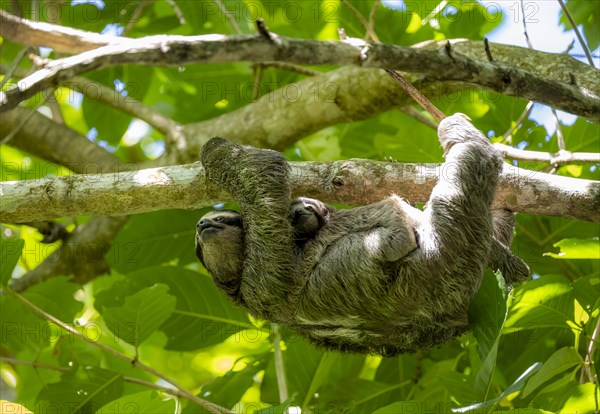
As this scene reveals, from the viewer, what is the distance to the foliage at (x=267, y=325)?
6.41 meters

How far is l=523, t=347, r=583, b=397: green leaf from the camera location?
5797 mm

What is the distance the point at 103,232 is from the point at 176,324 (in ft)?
8.39

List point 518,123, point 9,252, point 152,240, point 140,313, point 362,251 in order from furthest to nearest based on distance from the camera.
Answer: point 152,240
point 518,123
point 9,252
point 140,313
point 362,251

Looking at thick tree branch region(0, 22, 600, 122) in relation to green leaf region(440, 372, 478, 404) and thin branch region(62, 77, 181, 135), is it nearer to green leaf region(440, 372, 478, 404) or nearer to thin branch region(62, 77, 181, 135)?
green leaf region(440, 372, 478, 404)

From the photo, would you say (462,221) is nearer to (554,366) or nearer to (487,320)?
(487,320)

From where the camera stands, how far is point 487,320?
584cm

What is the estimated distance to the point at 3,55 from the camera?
38.1ft

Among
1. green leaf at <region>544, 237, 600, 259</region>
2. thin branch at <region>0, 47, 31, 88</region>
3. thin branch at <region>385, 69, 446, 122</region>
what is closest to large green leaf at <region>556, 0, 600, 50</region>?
thin branch at <region>385, 69, 446, 122</region>

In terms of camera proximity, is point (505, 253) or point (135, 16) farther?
point (135, 16)

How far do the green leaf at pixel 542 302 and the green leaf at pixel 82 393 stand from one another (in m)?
4.09

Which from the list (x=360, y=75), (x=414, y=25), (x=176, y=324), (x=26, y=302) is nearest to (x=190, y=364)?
(x=176, y=324)

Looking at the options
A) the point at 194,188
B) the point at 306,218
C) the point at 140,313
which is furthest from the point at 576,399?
the point at 140,313

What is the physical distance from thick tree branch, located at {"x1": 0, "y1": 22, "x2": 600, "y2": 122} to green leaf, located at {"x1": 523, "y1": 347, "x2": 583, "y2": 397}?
7.05 ft

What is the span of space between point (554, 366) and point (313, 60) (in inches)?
133
